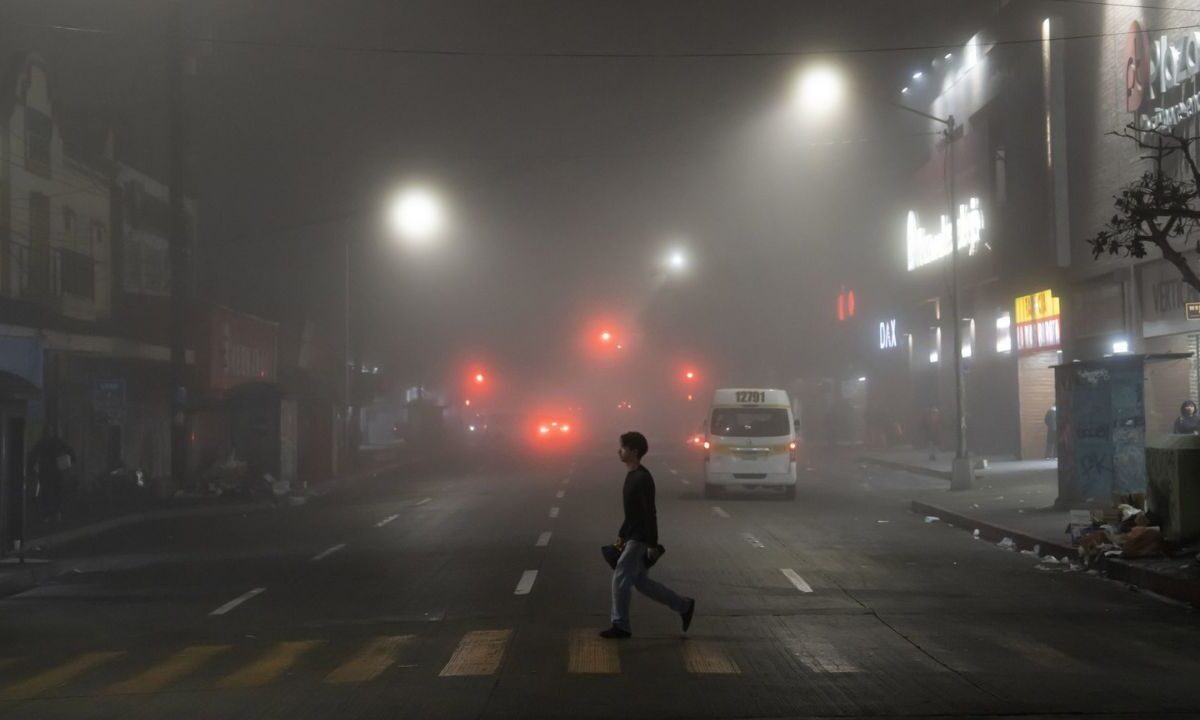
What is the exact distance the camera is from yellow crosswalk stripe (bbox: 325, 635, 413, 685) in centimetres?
1003

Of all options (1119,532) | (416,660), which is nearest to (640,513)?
(416,660)

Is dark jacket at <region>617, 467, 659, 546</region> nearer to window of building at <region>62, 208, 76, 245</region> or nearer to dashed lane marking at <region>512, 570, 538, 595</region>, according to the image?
dashed lane marking at <region>512, 570, 538, 595</region>

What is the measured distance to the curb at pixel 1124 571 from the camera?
14.0m

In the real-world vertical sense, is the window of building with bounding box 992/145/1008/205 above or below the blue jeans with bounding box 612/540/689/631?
above

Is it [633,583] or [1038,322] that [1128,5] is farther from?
[633,583]

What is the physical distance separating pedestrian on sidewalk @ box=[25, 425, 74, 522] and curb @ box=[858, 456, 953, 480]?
69.2 feet

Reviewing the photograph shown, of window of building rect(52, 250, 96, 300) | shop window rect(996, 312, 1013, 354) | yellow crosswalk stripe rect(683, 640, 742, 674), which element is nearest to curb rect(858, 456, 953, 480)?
shop window rect(996, 312, 1013, 354)

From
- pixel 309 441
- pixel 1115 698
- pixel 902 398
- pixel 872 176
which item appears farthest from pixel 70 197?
pixel 872 176

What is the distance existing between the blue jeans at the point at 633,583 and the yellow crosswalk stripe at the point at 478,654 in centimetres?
107

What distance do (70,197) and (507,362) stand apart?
216ft

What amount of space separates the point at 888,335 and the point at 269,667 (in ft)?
162

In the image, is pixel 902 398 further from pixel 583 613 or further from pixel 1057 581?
pixel 583 613

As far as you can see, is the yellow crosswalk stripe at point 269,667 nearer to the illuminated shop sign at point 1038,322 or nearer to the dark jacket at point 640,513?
the dark jacket at point 640,513

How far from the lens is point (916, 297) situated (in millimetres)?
53281
